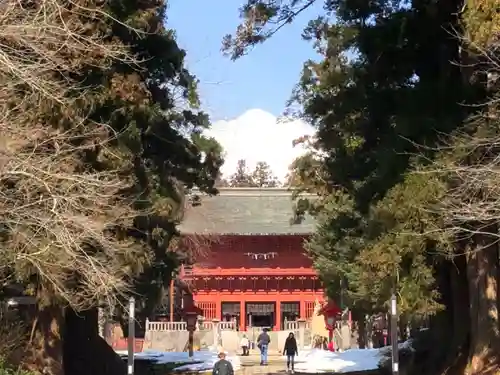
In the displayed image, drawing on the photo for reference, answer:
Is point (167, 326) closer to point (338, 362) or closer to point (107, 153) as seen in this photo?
point (338, 362)

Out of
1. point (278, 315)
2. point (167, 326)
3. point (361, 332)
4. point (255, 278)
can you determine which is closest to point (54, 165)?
point (167, 326)

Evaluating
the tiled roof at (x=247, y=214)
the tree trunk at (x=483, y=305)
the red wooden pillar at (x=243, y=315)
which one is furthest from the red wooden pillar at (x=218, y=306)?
the tree trunk at (x=483, y=305)

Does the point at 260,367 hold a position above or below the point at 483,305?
below

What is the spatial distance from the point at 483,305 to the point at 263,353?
1566cm

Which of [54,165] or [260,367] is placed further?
[260,367]

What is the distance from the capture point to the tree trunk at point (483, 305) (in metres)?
17.4

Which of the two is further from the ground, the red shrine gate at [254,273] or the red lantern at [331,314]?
the red shrine gate at [254,273]

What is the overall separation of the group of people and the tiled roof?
11.2 meters

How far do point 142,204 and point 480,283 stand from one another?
7.61 m

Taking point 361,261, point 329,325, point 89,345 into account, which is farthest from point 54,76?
point 329,325

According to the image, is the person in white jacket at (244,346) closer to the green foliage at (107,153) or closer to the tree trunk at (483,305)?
the green foliage at (107,153)

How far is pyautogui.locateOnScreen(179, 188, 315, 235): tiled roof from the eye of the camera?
51062 millimetres

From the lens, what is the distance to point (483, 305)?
57.7 ft

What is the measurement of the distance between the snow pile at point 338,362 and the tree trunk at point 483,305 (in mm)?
10185
